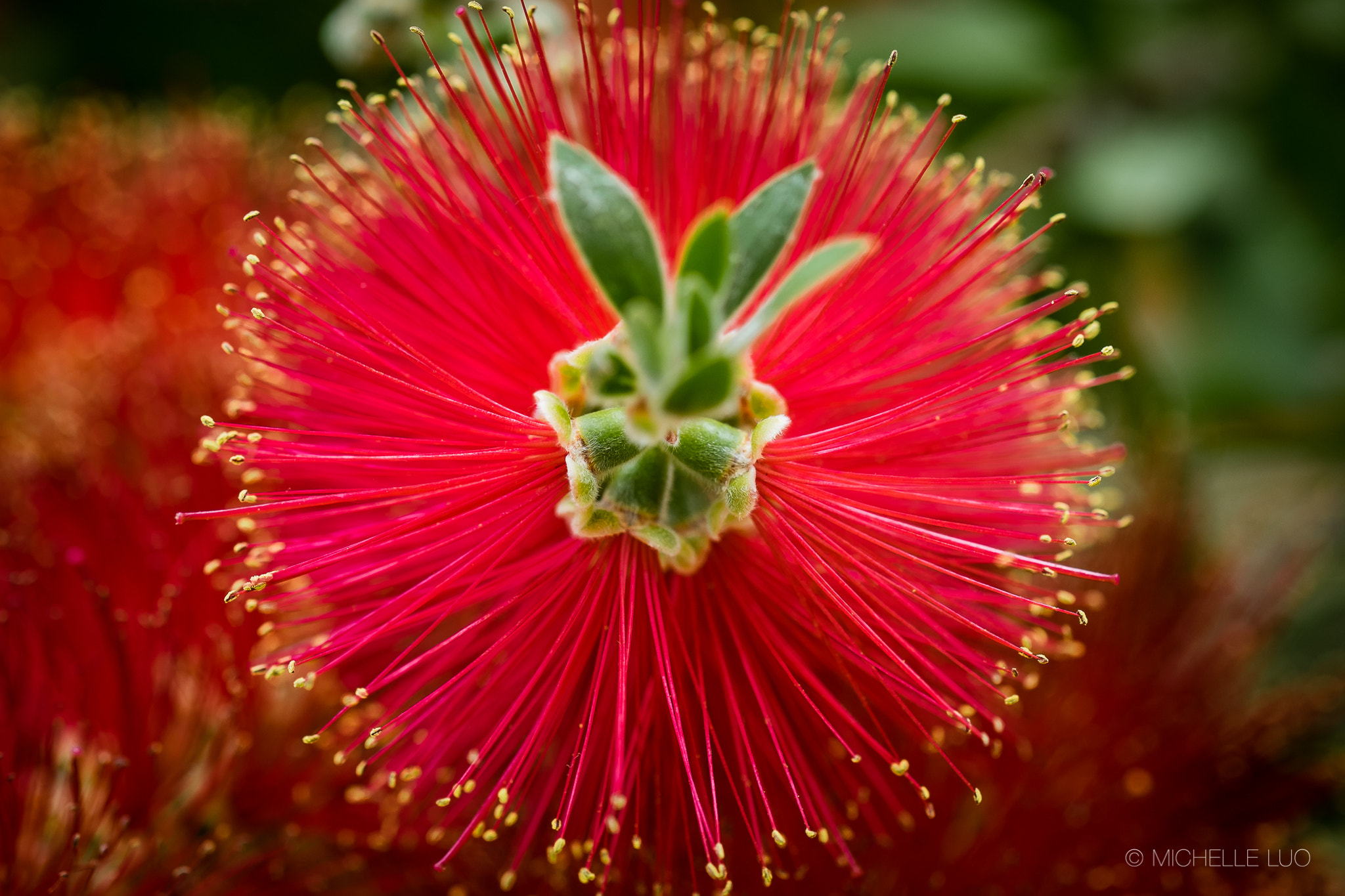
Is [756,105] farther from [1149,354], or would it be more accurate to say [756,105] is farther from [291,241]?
[1149,354]

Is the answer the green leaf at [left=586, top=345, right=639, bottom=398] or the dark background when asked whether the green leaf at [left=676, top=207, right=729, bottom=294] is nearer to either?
the green leaf at [left=586, top=345, right=639, bottom=398]

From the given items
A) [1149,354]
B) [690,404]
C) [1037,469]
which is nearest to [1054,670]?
[1037,469]

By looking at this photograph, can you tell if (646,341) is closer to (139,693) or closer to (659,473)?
(659,473)

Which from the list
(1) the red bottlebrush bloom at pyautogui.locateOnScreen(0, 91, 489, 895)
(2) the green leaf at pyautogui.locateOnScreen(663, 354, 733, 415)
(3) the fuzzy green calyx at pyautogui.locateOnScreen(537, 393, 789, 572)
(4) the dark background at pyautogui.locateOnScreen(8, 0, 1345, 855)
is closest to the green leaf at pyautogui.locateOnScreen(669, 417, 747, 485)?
(3) the fuzzy green calyx at pyautogui.locateOnScreen(537, 393, 789, 572)

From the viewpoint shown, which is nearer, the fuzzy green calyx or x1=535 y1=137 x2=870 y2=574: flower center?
x1=535 y1=137 x2=870 y2=574: flower center

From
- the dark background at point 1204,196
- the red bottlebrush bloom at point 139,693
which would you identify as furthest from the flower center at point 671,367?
the dark background at point 1204,196

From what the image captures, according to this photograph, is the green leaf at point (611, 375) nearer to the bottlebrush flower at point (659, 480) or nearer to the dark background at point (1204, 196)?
the bottlebrush flower at point (659, 480)

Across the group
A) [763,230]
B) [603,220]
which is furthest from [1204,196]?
[603,220]
